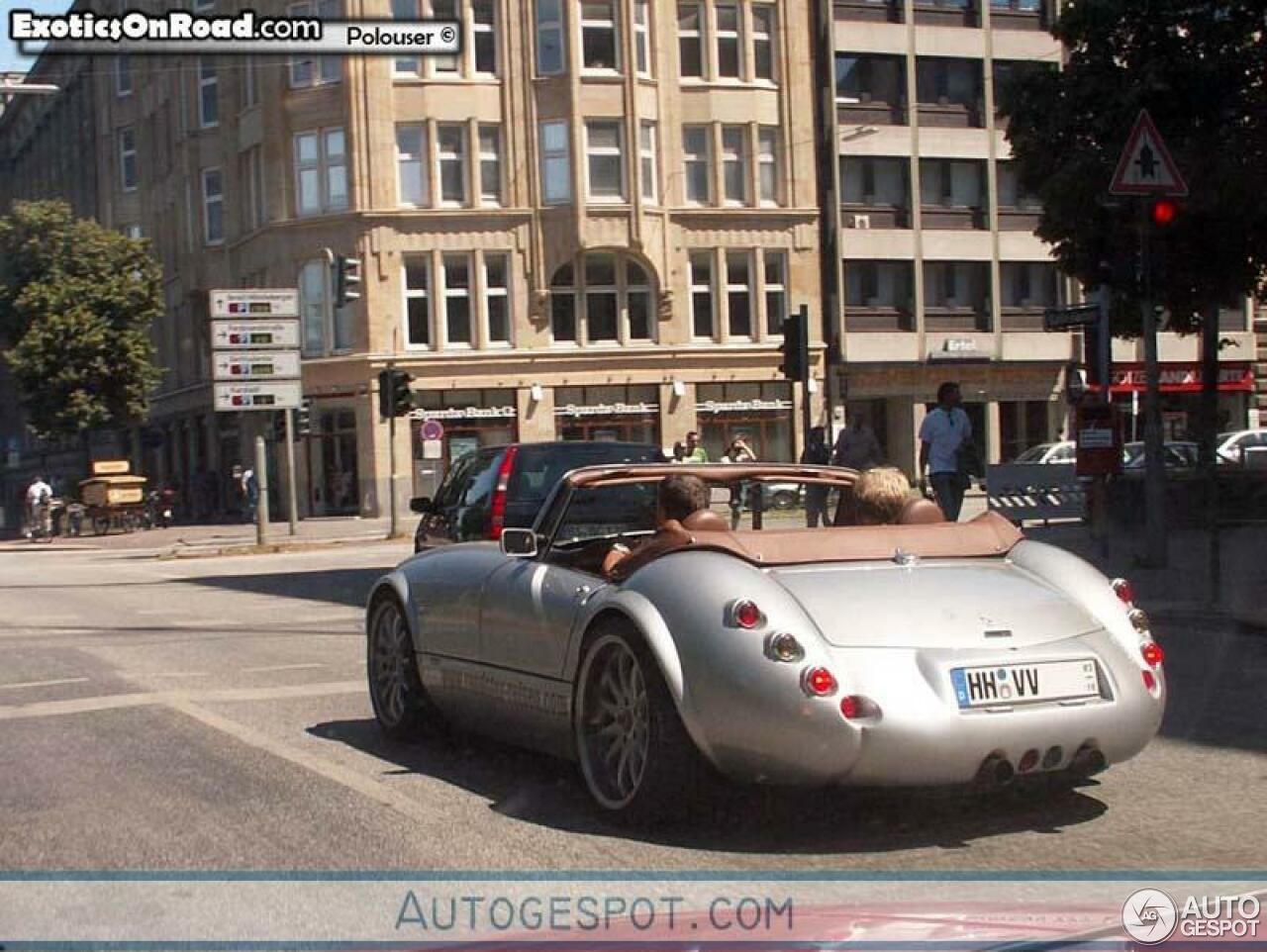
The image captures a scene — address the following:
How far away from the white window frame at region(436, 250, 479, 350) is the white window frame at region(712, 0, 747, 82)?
9.12 metres

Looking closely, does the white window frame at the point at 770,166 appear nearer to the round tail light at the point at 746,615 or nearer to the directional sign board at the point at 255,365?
the directional sign board at the point at 255,365

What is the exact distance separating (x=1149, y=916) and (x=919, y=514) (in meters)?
2.48

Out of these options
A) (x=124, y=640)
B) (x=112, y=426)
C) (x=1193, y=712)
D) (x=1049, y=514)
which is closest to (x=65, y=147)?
(x=112, y=426)

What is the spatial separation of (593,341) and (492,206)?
4.66 meters

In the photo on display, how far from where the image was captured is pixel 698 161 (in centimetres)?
4828

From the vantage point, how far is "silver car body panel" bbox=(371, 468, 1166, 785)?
210 inches

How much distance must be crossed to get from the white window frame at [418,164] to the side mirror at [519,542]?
40.5 metres

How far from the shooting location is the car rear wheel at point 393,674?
7676 mm

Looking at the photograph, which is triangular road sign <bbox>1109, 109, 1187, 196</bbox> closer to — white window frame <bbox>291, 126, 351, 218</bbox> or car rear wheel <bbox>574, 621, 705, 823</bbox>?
car rear wheel <bbox>574, 621, 705, 823</bbox>

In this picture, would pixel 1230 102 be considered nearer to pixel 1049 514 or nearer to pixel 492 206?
pixel 1049 514

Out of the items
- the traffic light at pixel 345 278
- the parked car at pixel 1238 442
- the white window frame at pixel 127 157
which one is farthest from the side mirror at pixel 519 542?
the white window frame at pixel 127 157

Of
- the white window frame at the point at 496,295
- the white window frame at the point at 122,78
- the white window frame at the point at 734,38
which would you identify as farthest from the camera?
the white window frame at the point at 122,78

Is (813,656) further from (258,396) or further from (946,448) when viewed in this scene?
(258,396)

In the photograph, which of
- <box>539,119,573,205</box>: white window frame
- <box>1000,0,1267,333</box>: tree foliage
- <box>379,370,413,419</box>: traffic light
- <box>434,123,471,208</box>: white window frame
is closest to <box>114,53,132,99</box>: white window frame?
<box>434,123,471,208</box>: white window frame
